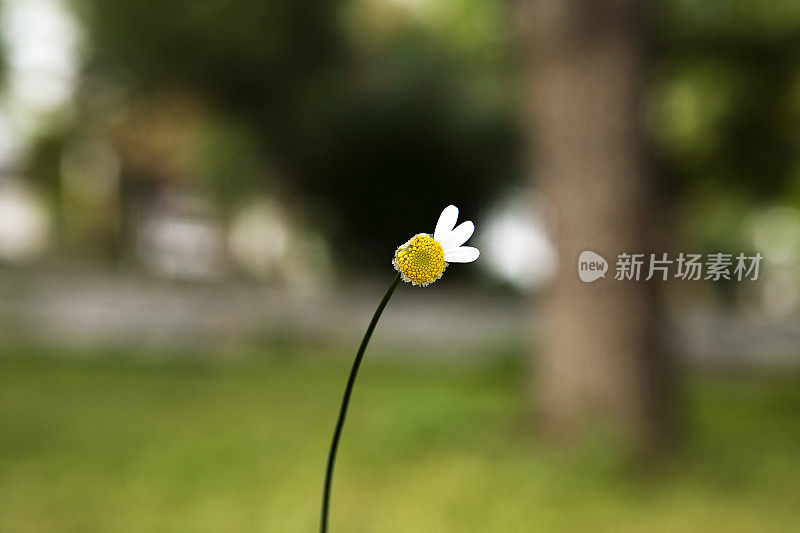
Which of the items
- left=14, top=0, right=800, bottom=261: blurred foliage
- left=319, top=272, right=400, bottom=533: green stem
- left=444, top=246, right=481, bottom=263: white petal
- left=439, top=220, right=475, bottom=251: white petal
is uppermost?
left=14, top=0, right=800, bottom=261: blurred foliage

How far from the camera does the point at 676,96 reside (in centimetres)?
666

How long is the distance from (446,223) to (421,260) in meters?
0.01

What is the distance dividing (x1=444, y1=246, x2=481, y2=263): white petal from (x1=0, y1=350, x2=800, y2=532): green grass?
Answer: 2.26 metres

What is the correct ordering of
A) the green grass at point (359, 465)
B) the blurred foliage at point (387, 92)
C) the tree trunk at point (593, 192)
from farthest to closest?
the blurred foliage at point (387, 92), the green grass at point (359, 465), the tree trunk at point (593, 192)

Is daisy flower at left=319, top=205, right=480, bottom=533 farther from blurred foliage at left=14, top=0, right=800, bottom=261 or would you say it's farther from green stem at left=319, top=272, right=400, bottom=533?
blurred foliage at left=14, top=0, right=800, bottom=261

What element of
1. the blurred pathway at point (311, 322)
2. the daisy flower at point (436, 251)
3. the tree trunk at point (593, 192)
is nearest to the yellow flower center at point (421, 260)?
the daisy flower at point (436, 251)

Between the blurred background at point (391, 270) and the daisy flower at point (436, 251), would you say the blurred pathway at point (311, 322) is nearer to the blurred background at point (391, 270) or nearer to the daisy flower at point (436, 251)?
the blurred background at point (391, 270)

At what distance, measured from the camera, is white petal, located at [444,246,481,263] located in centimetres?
17

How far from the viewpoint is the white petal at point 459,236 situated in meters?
0.17

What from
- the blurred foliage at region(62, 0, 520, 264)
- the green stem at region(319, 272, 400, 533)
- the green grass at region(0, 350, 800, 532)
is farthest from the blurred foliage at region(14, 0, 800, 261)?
the green stem at region(319, 272, 400, 533)

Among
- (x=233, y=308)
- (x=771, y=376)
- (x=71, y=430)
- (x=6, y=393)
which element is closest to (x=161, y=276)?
(x=233, y=308)

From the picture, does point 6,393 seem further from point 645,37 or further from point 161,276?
point 645,37

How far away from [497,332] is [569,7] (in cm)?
355

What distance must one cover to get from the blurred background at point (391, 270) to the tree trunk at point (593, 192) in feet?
0.04
